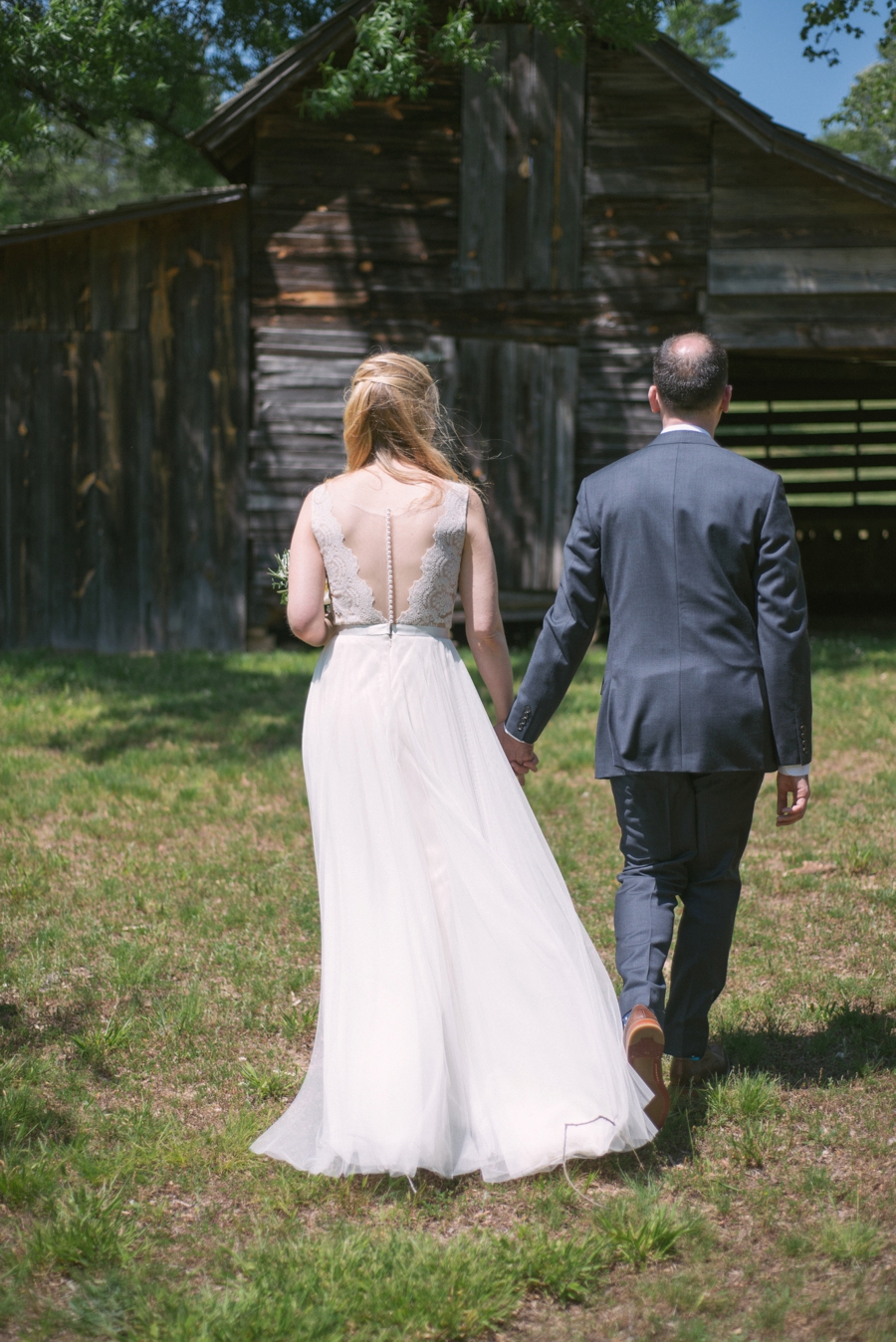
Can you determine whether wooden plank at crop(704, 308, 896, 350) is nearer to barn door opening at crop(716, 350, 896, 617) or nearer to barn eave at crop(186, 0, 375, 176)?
barn door opening at crop(716, 350, 896, 617)

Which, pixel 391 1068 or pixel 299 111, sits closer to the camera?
pixel 391 1068

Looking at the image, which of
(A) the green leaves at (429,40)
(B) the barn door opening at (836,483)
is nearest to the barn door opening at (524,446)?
(A) the green leaves at (429,40)

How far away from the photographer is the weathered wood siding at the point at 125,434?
36.2 ft

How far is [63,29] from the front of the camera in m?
11.0

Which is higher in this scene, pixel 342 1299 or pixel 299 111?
pixel 299 111

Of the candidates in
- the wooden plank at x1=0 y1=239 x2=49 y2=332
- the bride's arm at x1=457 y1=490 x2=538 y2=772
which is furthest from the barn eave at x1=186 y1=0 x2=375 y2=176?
the bride's arm at x1=457 y1=490 x2=538 y2=772

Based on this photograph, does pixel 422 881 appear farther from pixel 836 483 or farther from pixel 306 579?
pixel 836 483

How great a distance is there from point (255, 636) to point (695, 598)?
8.78m

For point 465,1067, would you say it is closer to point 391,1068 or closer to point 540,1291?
point 391,1068

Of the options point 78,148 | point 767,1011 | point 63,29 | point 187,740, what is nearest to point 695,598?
point 767,1011

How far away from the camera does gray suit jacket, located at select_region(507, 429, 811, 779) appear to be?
10.6 ft

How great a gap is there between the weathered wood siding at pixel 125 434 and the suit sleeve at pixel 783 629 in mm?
8757

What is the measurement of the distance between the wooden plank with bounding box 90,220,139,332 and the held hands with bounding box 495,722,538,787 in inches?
348

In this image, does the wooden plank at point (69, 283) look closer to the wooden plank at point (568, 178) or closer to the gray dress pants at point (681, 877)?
the wooden plank at point (568, 178)
